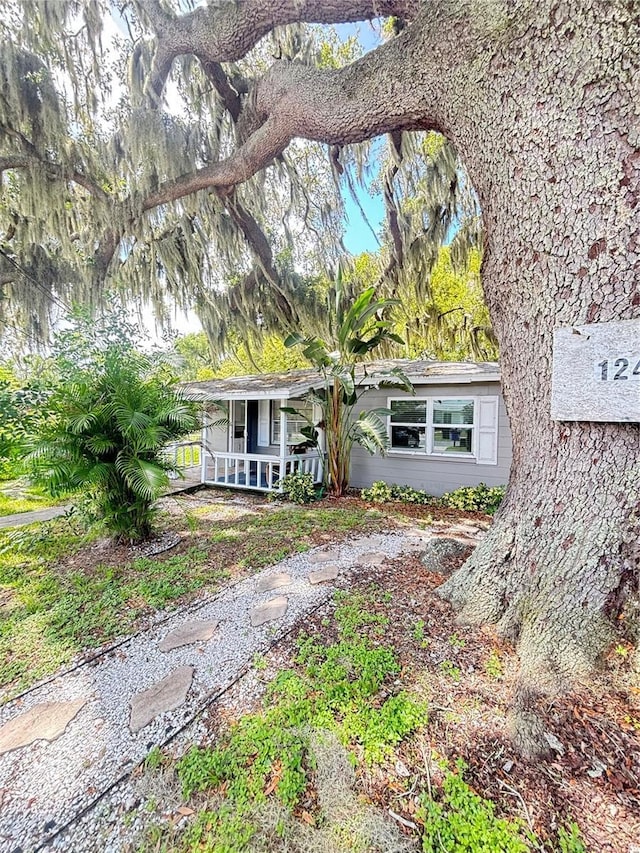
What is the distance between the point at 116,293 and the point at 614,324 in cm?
817

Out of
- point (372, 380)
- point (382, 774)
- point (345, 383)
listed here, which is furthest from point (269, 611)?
point (372, 380)

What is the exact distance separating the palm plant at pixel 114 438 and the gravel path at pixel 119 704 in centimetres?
161

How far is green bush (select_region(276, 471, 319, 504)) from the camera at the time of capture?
7.12 metres

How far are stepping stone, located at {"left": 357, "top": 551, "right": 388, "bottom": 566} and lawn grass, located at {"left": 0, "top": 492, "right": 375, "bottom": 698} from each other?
75 cm

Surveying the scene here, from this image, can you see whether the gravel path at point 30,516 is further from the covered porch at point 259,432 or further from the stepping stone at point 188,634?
the stepping stone at point 188,634

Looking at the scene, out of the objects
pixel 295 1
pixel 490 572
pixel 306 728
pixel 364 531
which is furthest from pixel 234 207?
pixel 306 728

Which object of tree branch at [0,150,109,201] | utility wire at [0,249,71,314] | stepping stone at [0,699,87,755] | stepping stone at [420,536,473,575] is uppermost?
tree branch at [0,150,109,201]

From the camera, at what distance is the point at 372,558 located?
406 centimetres

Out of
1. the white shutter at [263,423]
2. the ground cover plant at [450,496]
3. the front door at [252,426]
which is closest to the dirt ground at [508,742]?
the ground cover plant at [450,496]

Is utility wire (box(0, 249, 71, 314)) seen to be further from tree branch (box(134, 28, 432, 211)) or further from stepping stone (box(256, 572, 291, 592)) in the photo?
stepping stone (box(256, 572, 291, 592))

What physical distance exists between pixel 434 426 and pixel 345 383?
2.34m

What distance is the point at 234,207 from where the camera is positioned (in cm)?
611

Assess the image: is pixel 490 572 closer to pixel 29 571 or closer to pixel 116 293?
pixel 29 571

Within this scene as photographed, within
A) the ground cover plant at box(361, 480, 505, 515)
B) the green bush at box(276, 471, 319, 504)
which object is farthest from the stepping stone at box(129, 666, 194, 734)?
the ground cover plant at box(361, 480, 505, 515)
